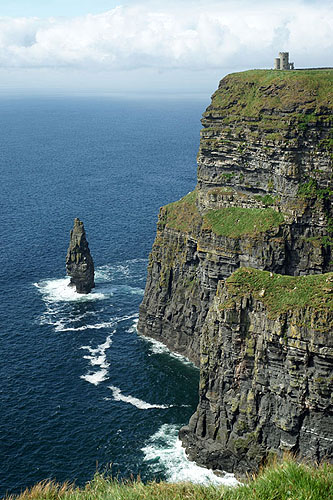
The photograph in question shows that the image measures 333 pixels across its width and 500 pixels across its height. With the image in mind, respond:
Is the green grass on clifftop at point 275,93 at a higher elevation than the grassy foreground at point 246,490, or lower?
higher

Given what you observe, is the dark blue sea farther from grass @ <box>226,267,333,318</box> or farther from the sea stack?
grass @ <box>226,267,333,318</box>

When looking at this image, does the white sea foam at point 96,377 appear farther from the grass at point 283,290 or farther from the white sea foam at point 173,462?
the grass at point 283,290

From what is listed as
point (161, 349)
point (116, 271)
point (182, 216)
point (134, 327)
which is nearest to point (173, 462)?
point (161, 349)

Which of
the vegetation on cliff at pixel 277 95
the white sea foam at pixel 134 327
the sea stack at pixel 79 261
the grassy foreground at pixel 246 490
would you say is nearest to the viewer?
the grassy foreground at pixel 246 490

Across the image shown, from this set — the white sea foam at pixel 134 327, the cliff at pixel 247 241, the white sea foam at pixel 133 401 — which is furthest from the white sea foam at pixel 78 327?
the white sea foam at pixel 133 401

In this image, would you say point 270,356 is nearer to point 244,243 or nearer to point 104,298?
point 244,243

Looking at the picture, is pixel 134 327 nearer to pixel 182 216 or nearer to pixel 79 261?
pixel 79 261

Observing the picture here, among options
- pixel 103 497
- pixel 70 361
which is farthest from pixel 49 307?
pixel 103 497
